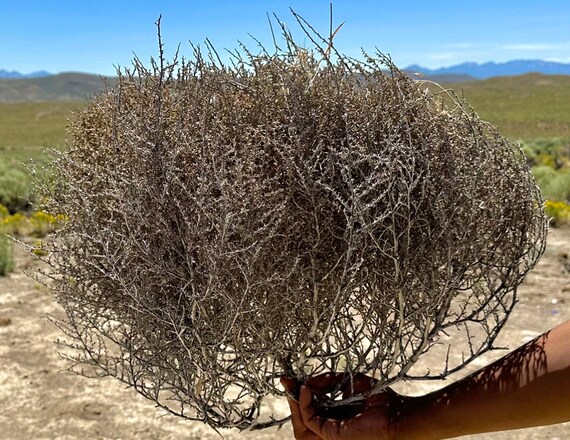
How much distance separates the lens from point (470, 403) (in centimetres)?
210

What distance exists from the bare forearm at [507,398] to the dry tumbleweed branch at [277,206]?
0.60ft

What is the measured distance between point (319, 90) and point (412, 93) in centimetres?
33

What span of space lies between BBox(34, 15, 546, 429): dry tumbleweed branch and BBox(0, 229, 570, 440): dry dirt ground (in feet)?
7.73

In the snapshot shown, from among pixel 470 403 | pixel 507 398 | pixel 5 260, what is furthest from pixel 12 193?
pixel 507 398

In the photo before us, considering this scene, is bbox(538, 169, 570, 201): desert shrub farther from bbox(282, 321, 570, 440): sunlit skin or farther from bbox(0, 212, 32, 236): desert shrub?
bbox(282, 321, 570, 440): sunlit skin

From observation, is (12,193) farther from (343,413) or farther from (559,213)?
(343,413)

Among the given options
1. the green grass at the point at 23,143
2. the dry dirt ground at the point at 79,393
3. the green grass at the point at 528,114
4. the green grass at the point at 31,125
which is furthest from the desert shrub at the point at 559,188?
the green grass at the point at 528,114

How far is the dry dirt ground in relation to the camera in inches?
206

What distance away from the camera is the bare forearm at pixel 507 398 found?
1955 millimetres

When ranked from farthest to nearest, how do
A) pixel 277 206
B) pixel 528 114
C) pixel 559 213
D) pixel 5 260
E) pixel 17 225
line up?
pixel 528 114
pixel 17 225
pixel 559 213
pixel 5 260
pixel 277 206

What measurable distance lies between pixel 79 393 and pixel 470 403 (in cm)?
467

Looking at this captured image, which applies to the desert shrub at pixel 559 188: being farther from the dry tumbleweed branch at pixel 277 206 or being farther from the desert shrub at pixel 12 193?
the dry tumbleweed branch at pixel 277 206

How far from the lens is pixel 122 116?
83.5 inches

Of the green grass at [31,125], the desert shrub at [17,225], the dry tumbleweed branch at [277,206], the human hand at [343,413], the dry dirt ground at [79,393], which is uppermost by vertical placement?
the green grass at [31,125]
